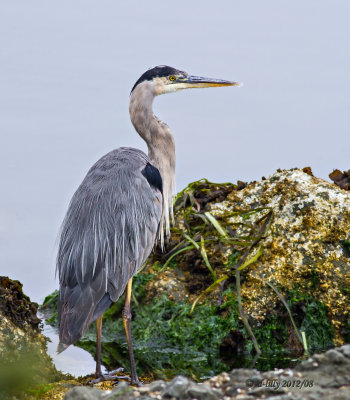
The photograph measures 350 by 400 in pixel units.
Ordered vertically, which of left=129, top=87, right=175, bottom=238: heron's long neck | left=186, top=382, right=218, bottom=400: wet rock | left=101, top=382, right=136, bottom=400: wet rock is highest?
left=129, top=87, right=175, bottom=238: heron's long neck

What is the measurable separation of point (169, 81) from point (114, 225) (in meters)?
1.73

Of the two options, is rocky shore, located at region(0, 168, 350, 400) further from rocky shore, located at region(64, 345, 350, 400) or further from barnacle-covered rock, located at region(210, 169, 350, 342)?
rocky shore, located at region(64, 345, 350, 400)

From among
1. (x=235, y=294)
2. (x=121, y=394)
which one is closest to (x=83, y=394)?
(x=121, y=394)

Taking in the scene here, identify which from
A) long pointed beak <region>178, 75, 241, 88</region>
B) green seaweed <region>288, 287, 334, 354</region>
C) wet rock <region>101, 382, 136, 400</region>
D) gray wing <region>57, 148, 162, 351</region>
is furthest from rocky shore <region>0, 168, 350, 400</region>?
wet rock <region>101, 382, 136, 400</region>

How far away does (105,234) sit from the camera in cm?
530

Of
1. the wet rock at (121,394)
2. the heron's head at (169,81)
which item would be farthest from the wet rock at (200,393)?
the heron's head at (169,81)

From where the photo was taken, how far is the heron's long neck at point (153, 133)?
6.16 meters

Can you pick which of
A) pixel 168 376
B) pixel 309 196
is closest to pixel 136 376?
pixel 168 376

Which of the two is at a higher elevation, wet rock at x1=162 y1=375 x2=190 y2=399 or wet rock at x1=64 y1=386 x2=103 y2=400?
wet rock at x1=64 y1=386 x2=103 y2=400

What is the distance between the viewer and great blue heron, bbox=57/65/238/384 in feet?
16.2

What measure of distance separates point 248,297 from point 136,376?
1304mm

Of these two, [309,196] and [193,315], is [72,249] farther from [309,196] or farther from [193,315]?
[309,196]

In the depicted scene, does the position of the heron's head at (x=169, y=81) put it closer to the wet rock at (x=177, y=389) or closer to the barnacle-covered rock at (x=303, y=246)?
the barnacle-covered rock at (x=303, y=246)

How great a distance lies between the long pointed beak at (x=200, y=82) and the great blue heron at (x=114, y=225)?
381 millimetres
